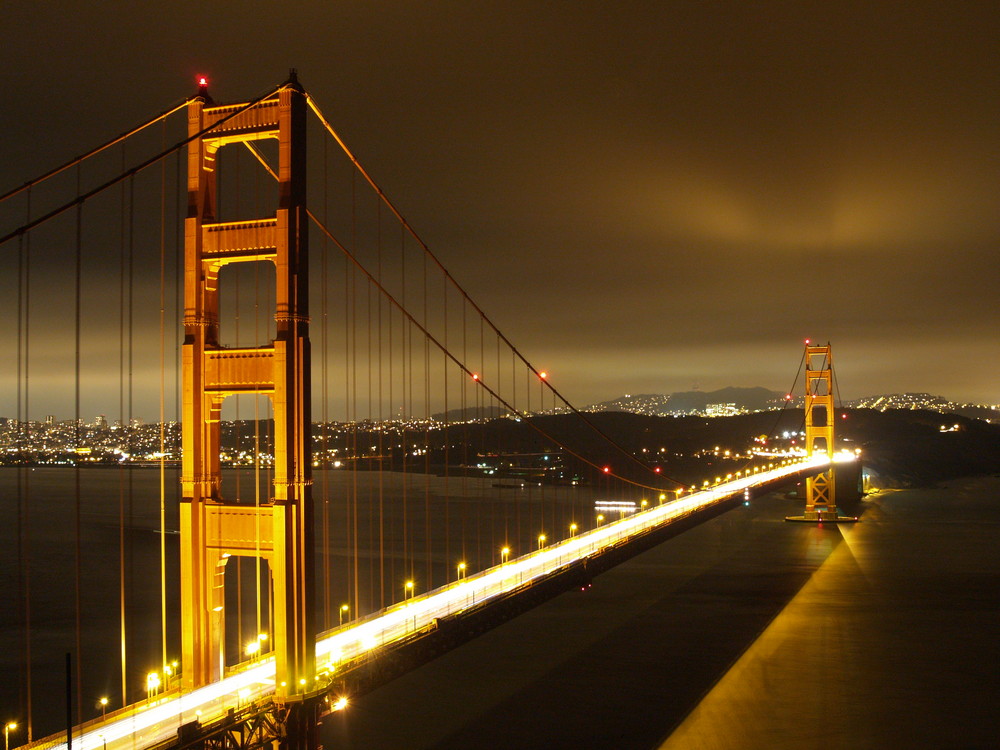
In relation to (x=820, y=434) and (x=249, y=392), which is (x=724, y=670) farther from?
(x=820, y=434)

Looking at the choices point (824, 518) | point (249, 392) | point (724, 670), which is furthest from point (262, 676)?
point (824, 518)

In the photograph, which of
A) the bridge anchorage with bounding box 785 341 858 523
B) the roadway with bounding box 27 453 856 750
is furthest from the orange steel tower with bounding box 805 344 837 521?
the roadway with bounding box 27 453 856 750

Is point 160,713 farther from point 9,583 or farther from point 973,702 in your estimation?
point 9,583

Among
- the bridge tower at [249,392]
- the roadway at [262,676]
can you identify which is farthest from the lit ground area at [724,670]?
the bridge tower at [249,392]

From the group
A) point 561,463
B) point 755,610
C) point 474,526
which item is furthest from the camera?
point 561,463

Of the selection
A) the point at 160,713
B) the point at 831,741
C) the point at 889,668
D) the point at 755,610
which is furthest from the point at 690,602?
the point at 160,713

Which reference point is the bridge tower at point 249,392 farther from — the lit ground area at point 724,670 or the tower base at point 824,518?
the tower base at point 824,518
